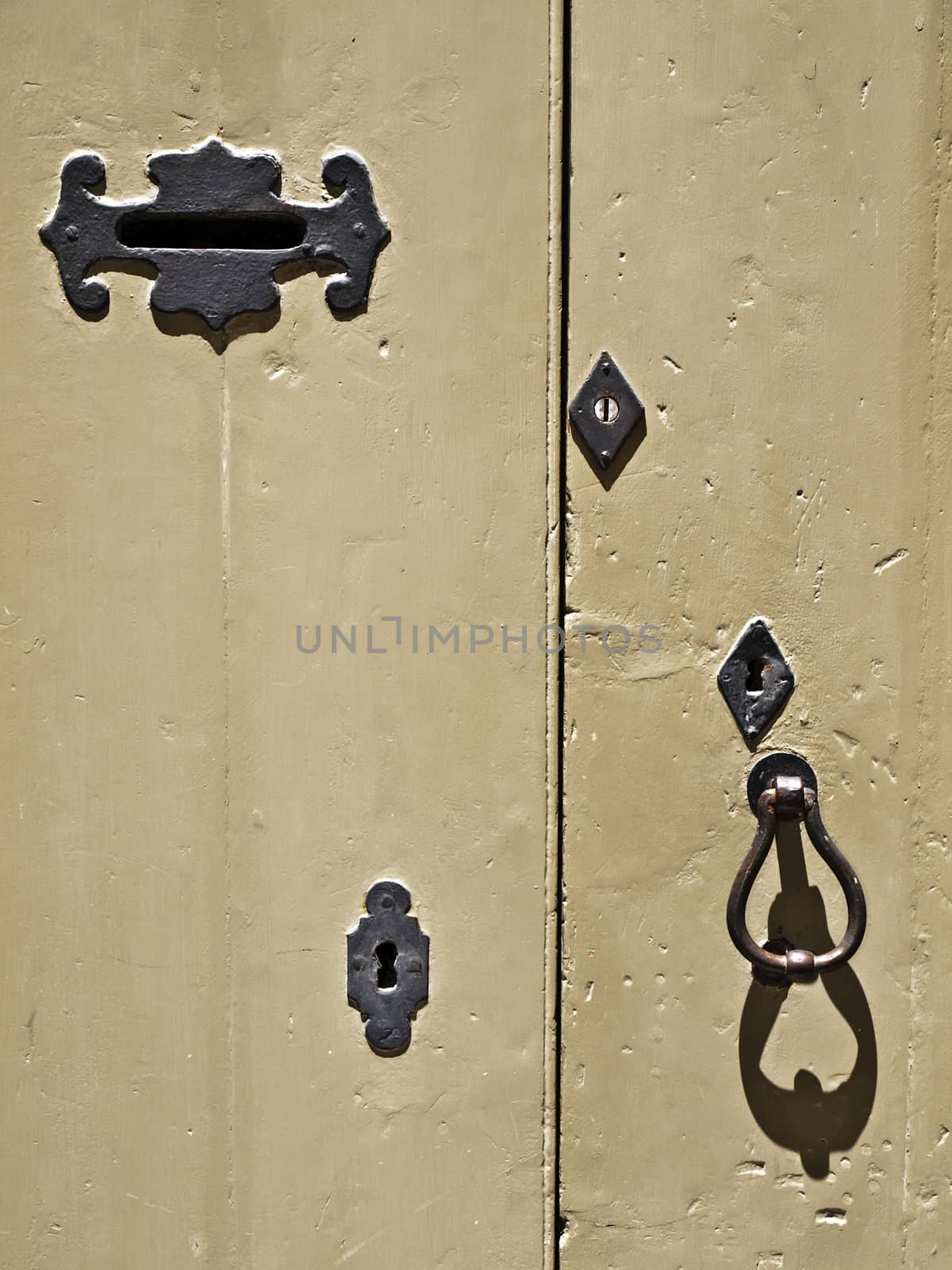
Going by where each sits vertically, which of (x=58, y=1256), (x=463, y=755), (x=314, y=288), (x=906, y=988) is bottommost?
(x=58, y=1256)

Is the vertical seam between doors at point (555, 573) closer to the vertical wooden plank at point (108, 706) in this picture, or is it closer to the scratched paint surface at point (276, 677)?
the scratched paint surface at point (276, 677)

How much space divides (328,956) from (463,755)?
19 centimetres

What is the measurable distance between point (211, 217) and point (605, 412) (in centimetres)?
33

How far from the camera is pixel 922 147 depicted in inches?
31.9

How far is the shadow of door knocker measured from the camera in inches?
32.6

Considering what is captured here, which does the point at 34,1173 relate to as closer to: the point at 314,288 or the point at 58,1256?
the point at 58,1256

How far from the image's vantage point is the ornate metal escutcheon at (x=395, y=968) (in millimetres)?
859

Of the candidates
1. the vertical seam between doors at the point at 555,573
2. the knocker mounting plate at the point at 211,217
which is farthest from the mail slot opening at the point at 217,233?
the vertical seam between doors at the point at 555,573

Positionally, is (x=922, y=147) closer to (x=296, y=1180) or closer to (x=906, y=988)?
(x=906, y=988)

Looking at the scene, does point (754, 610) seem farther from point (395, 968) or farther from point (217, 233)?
point (217, 233)

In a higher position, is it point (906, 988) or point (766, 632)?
point (766, 632)

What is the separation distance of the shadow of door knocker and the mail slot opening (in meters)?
0.55

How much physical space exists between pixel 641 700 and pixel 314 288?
40cm

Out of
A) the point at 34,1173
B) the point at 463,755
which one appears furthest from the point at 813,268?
the point at 34,1173
